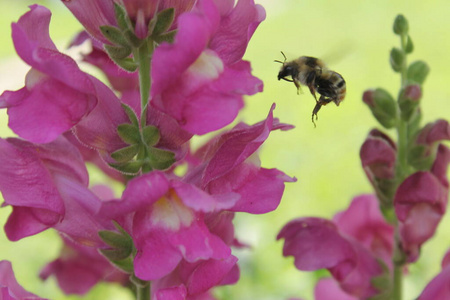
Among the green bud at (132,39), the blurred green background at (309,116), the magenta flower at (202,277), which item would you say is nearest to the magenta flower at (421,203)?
the blurred green background at (309,116)

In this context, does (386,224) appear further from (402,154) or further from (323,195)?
(323,195)

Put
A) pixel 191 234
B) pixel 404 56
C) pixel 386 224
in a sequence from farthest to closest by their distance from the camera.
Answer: pixel 386 224
pixel 404 56
pixel 191 234

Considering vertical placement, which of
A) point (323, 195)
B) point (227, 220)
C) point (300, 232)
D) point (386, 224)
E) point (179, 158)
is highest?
point (179, 158)

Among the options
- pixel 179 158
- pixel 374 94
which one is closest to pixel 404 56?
pixel 374 94

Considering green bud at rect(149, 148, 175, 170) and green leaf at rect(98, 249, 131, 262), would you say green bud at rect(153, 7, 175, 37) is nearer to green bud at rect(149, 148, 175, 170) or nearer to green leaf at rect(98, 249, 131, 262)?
green bud at rect(149, 148, 175, 170)

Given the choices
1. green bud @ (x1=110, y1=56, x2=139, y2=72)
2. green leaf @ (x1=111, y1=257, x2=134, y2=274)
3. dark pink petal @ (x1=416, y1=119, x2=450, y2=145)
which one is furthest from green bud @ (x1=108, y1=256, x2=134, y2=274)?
dark pink petal @ (x1=416, y1=119, x2=450, y2=145)

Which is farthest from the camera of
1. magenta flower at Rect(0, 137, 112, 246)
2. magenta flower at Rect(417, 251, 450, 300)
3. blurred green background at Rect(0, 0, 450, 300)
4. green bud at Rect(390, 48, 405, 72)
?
blurred green background at Rect(0, 0, 450, 300)
